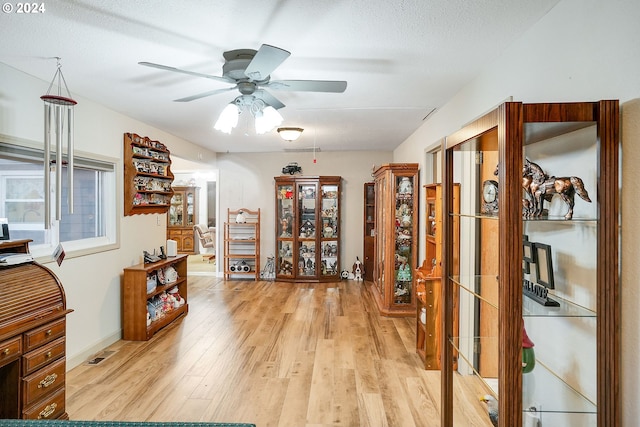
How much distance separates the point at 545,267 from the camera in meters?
1.56

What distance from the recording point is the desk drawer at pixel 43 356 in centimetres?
204

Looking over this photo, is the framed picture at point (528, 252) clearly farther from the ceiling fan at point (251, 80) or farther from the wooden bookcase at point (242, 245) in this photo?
the wooden bookcase at point (242, 245)

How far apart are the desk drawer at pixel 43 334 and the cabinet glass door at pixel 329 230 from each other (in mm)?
4722

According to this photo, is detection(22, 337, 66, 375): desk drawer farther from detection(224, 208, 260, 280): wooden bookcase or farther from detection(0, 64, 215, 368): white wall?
detection(224, 208, 260, 280): wooden bookcase

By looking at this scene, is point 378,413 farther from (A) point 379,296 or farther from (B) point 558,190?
(A) point 379,296

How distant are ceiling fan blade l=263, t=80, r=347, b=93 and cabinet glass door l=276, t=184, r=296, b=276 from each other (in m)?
4.50

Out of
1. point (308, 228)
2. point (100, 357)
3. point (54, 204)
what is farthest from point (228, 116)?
point (308, 228)

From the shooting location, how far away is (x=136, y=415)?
243cm

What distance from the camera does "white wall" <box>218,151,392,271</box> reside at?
22.9ft

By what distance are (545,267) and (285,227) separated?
5512 millimetres

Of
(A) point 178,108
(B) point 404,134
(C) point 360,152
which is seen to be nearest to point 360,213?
(C) point 360,152

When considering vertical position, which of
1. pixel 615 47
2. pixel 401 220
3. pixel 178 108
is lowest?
pixel 401 220

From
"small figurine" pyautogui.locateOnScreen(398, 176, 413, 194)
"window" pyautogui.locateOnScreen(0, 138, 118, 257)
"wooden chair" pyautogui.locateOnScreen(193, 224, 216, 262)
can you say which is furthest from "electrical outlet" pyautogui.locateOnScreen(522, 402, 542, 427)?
"wooden chair" pyautogui.locateOnScreen(193, 224, 216, 262)

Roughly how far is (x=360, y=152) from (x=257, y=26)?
16.9ft
